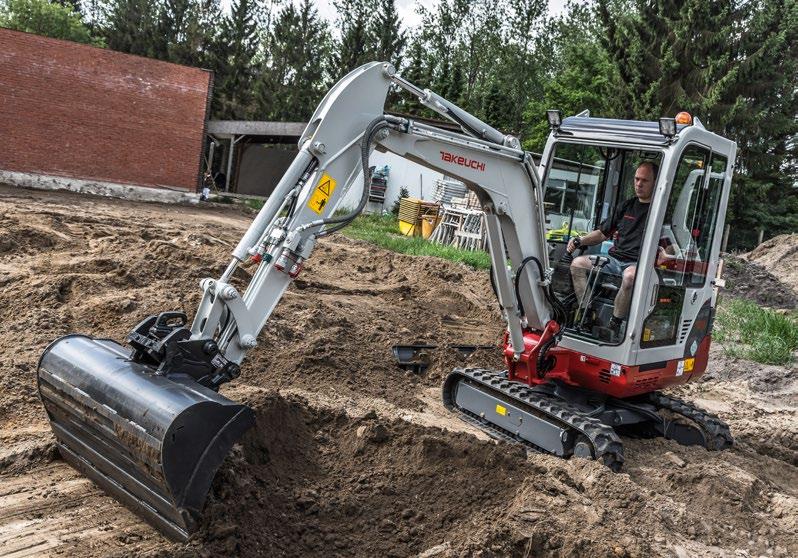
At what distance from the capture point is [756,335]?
11000 mm

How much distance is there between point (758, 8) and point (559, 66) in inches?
717

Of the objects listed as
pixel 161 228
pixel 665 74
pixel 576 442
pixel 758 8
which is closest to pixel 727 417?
pixel 576 442

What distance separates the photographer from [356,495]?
438cm

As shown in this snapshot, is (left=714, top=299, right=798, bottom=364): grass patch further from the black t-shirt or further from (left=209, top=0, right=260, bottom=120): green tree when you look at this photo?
(left=209, top=0, right=260, bottom=120): green tree

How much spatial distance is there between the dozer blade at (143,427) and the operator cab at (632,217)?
313cm

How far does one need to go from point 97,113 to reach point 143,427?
21257 millimetres

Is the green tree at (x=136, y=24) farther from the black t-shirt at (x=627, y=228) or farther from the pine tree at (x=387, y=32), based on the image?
the black t-shirt at (x=627, y=228)

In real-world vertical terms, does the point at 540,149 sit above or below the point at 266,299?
above

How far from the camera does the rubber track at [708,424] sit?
20.4 ft

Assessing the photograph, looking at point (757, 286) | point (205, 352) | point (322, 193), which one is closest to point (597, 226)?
point (322, 193)

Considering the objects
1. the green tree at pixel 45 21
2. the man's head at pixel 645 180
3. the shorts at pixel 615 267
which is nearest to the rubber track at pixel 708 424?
the shorts at pixel 615 267

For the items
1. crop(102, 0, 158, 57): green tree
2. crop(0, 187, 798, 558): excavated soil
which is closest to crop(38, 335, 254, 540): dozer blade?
crop(0, 187, 798, 558): excavated soil

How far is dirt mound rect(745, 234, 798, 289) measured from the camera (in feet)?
62.1

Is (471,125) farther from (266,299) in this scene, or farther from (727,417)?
(727,417)
